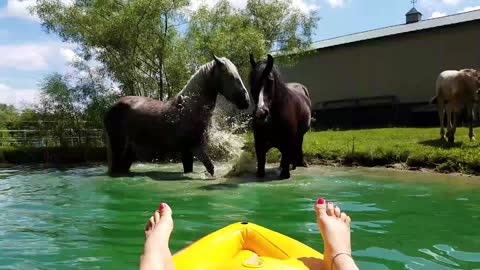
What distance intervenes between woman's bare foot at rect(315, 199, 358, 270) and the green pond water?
640 mm

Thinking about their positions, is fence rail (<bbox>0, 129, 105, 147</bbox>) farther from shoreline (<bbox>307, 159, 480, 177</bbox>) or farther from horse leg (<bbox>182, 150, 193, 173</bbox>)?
shoreline (<bbox>307, 159, 480, 177</bbox>)

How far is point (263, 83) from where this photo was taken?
7.64m

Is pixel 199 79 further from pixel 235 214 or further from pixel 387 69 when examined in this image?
pixel 387 69

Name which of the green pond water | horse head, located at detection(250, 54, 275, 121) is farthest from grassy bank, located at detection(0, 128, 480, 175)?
horse head, located at detection(250, 54, 275, 121)

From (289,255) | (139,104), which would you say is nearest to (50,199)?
(139,104)

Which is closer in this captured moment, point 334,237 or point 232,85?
point 334,237

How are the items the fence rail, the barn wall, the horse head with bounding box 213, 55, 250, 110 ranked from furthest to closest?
the barn wall, the fence rail, the horse head with bounding box 213, 55, 250, 110

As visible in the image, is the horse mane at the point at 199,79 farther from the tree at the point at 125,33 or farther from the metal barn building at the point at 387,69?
the metal barn building at the point at 387,69

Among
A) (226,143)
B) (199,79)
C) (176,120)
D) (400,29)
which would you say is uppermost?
(400,29)

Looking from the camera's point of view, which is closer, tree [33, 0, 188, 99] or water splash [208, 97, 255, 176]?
water splash [208, 97, 255, 176]

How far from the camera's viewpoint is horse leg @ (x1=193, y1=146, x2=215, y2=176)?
852cm

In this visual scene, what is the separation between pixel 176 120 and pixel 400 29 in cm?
1725

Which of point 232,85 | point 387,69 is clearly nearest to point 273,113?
point 232,85

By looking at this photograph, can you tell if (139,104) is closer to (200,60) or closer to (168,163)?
(168,163)
